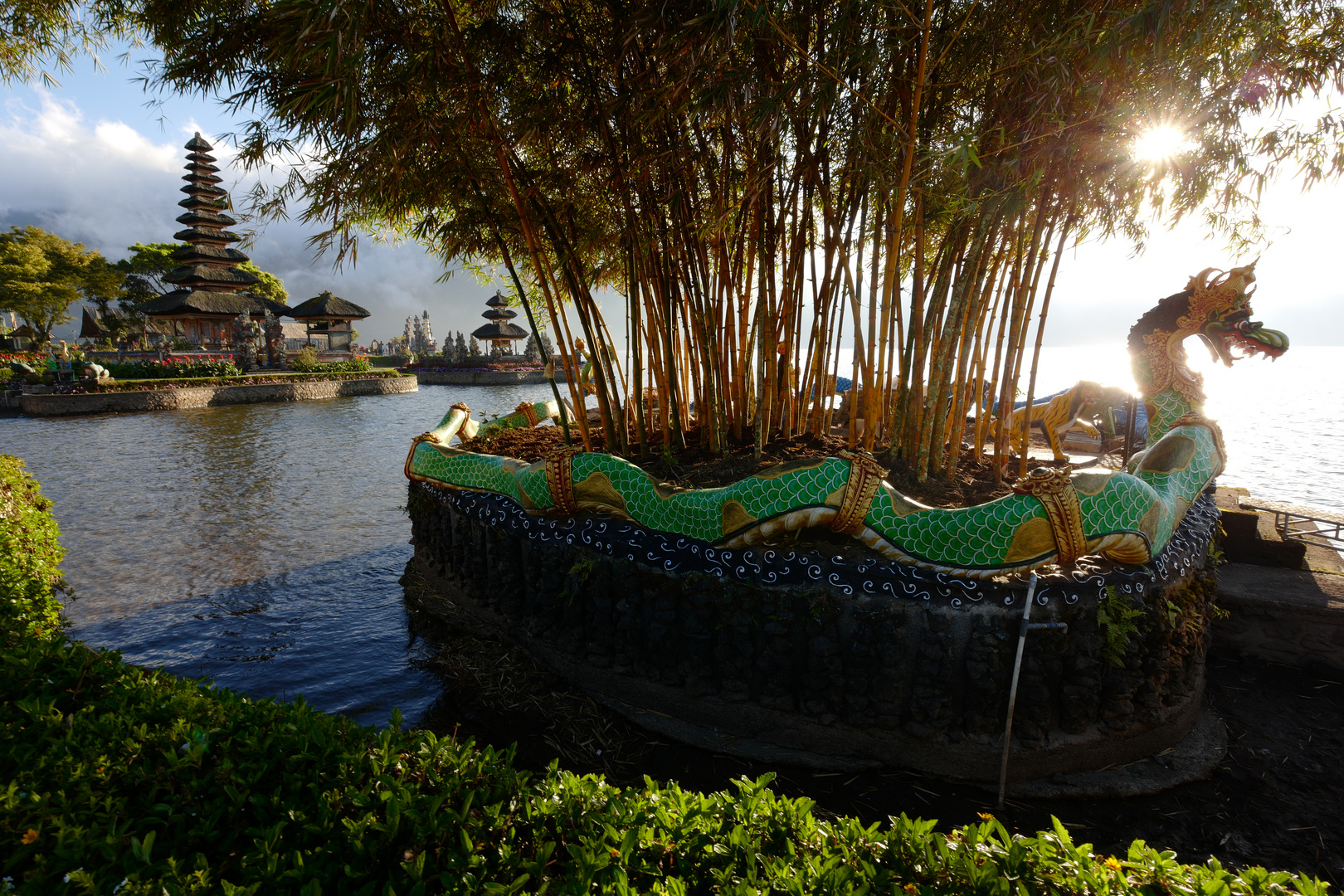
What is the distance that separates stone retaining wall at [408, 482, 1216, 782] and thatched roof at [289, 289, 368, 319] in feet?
104

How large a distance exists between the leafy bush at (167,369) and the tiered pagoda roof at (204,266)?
289 inches

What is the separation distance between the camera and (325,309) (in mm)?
29969

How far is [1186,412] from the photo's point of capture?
3857 mm

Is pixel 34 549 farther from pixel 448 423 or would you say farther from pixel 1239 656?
pixel 1239 656

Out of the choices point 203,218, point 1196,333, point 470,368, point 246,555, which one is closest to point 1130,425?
point 1196,333

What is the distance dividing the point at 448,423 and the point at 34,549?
277 cm

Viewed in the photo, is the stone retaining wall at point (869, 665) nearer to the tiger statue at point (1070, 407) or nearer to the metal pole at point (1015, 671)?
the metal pole at point (1015, 671)

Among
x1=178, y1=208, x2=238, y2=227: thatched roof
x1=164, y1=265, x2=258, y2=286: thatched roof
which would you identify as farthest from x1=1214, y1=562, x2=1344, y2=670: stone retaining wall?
x1=178, y1=208, x2=238, y2=227: thatched roof

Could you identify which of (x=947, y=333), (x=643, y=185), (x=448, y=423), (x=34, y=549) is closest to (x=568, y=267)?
(x=643, y=185)

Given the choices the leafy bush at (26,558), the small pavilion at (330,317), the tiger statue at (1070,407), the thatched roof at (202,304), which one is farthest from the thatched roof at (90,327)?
the tiger statue at (1070,407)

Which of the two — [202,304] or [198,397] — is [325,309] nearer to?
[202,304]

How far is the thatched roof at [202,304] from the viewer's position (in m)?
25.7

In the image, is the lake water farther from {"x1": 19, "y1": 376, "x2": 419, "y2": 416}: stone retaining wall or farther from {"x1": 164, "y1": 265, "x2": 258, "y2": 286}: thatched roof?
{"x1": 164, "y1": 265, "x2": 258, "y2": 286}: thatched roof

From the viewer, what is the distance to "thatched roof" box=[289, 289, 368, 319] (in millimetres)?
29922
